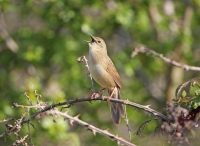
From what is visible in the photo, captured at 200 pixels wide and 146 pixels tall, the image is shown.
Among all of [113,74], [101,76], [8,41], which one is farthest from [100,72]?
[8,41]

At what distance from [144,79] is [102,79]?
5146 mm

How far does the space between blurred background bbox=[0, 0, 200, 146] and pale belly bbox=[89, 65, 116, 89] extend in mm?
3016

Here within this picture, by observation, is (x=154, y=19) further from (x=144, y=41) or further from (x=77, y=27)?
(x=77, y=27)

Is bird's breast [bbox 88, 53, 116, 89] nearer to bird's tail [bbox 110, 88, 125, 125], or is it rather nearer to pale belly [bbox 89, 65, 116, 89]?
pale belly [bbox 89, 65, 116, 89]

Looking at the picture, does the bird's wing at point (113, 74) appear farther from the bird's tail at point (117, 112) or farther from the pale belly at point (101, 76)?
the bird's tail at point (117, 112)

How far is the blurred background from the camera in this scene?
29.3ft

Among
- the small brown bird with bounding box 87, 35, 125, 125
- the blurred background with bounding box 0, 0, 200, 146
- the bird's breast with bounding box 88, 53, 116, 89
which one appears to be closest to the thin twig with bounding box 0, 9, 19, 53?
the blurred background with bounding box 0, 0, 200, 146

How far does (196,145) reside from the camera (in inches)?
92.1

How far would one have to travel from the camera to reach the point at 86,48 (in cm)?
1051

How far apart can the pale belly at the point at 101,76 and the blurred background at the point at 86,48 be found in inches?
119

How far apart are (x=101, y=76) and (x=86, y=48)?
212 inches

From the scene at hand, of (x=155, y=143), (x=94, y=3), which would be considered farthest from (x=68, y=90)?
(x=155, y=143)

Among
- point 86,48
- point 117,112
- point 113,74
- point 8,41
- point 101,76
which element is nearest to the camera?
point 117,112

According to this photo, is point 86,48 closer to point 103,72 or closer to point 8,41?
point 8,41
